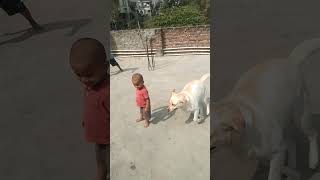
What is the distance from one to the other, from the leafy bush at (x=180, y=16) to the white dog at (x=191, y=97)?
0.09 meters

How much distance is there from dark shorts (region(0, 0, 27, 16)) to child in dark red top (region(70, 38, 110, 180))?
16 centimetres

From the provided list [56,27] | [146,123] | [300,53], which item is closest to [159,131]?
[146,123]

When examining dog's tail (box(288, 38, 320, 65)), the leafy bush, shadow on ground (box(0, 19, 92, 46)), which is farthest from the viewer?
dog's tail (box(288, 38, 320, 65))

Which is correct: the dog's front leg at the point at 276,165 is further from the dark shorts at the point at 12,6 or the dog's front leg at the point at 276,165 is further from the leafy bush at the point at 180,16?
the dark shorts at the point at 12,6

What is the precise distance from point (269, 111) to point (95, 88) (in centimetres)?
41

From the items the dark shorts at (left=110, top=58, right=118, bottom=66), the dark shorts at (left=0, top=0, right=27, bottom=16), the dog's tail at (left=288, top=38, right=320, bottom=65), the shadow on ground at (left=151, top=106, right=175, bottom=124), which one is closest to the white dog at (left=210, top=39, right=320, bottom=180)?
the dog's tail at (left=288, top=38, right=320, bottom=65)

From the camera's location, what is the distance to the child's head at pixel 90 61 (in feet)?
3.07

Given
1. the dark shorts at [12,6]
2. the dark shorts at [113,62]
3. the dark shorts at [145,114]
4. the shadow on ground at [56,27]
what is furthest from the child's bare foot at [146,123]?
the dark shorts at [12,6]

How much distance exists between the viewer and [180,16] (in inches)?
36.0

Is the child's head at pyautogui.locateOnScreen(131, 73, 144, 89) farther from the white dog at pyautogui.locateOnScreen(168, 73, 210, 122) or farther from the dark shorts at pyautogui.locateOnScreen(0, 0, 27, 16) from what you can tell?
the dark shorts at pyautogui.locateOnScreen(0, 0, 27, 16)

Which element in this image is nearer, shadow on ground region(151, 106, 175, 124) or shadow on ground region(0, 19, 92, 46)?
shadow on ground region(151, 106, 175, 124)

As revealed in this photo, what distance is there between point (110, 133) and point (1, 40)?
1.04ft

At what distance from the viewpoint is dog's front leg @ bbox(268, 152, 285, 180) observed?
1281 millimetres

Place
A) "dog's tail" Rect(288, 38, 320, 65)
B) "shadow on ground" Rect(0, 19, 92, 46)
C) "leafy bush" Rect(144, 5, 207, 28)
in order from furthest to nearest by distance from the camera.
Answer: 1. "dog's tail" Rect(288, 38, 320, 65)
2. "shadow on ground" Rect(0, 19, 92, 46)
3. "leafy bush" Rect(144, 5, 207, 28)
